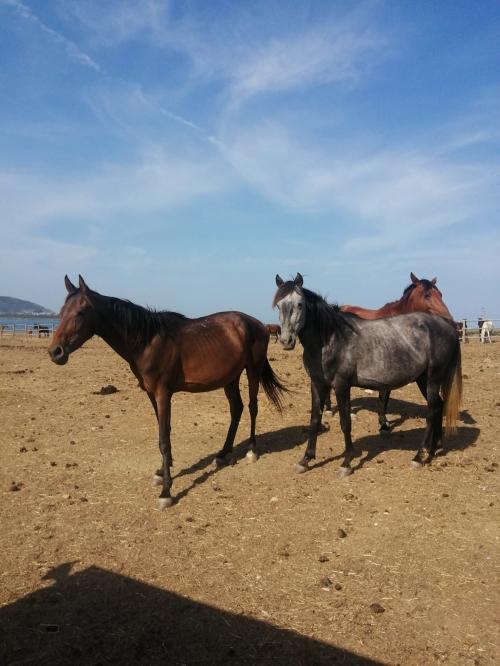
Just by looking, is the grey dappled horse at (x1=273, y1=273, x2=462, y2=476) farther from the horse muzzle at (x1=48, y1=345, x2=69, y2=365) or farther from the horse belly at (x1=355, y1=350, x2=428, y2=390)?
the horse muzzle at (x1=48, y1=345, x2=69, y2=365)

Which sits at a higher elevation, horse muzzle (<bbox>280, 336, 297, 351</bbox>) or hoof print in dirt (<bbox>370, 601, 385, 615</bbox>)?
horse muzzle (<bbox>280, 336, 297, 351</bbox>)

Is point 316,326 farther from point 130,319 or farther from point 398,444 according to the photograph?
point 398,444

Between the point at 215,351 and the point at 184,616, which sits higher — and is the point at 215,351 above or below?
above

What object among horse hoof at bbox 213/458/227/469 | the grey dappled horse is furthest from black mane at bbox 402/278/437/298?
horse hoof at bbox 213/458/227/469

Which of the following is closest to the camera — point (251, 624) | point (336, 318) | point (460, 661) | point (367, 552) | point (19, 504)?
point (460, 661)

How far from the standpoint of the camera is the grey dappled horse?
259 inches

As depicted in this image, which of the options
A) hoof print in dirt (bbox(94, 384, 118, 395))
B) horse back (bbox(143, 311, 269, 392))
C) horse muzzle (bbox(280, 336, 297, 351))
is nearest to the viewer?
horse muzzle (bbox(280, 336, 297, 351))

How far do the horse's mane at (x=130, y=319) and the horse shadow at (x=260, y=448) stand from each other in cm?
204

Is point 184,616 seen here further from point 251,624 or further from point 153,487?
point 153,487

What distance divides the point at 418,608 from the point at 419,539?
3.95ft

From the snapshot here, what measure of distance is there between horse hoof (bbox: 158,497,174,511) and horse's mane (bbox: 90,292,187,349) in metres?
1.90

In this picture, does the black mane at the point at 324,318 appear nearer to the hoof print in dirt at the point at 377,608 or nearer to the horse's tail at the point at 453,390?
the horse's tail at the point at 453,390

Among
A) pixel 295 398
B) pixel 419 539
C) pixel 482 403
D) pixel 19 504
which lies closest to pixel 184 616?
pixel 419 539

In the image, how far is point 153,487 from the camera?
20.6ft
